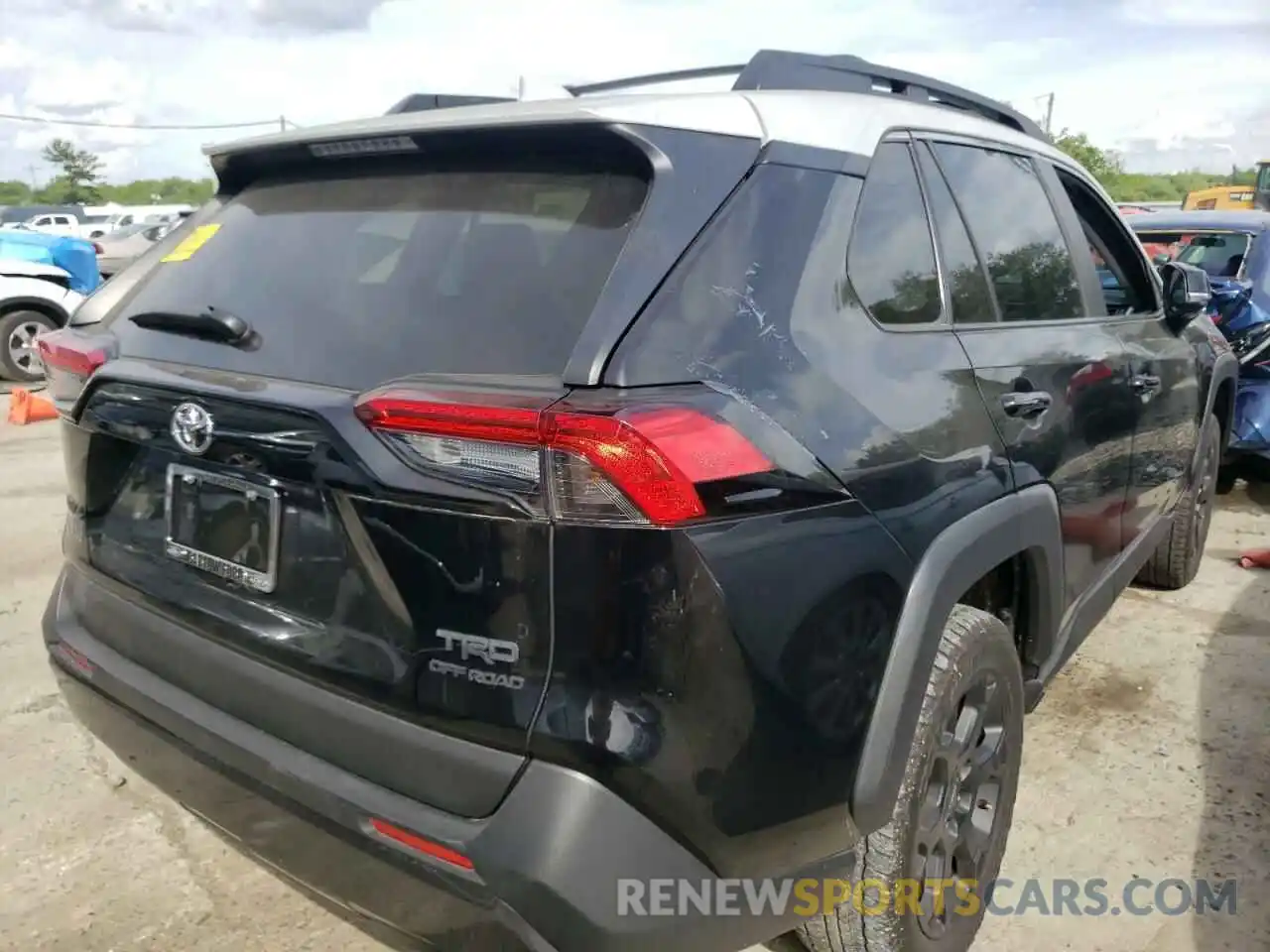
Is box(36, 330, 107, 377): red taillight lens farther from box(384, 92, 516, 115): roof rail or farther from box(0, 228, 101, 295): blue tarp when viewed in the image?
box(0, 228, 101, 295): blue tarp

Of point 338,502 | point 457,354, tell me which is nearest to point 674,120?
point 457,354

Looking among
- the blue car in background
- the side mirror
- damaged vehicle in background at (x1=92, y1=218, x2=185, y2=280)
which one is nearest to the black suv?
the side mirror

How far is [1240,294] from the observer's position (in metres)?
5.98

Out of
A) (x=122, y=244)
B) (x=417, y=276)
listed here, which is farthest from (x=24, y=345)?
(x=122, y=244)

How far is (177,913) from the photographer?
2.47 meters

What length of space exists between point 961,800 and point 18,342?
10311 mm

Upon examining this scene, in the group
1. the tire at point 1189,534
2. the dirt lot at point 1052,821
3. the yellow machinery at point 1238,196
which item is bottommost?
the dirt lot at point 1052,821

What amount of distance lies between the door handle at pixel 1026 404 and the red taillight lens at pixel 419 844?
1.50m

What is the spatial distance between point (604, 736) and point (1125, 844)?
1.92 meters

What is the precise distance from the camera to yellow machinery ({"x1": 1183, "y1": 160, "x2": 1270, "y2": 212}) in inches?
882

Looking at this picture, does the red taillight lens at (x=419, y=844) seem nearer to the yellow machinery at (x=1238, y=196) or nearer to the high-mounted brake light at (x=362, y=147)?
the high-mounted brake light at (x=362, y=147)

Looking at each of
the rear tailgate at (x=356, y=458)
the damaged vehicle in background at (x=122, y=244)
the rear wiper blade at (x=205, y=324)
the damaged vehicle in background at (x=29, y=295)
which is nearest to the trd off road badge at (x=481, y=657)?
the rear tailgate at (x=356, y=458)

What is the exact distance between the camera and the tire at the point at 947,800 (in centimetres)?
197

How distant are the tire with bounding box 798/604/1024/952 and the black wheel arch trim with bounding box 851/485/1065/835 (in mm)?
110
